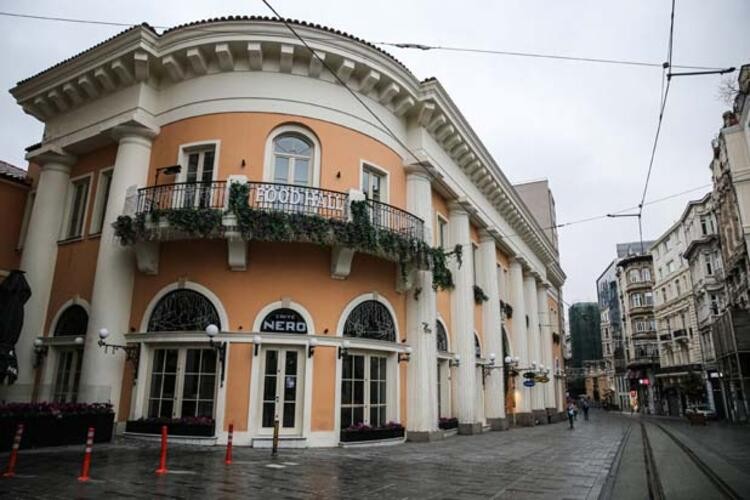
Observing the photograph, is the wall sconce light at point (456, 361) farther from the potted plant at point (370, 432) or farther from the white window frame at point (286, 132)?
the white window frame at point (286, 132)

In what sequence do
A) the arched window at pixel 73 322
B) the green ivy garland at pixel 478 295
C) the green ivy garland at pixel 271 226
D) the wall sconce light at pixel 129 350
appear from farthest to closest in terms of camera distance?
1. the green ivy garland at pixel 478 295
2. the arched window at pixel 73 322
3. the wall sconce light at pixel 129 350
4. the green ivy garland at pixel 271 226

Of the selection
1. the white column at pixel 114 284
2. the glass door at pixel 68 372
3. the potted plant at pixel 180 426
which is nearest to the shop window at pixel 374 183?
the white column at pixel 114 284

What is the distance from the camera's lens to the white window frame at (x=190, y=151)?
46.4ft

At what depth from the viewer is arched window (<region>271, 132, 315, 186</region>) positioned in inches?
563

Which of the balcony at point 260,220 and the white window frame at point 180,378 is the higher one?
the balcony at point 260,220

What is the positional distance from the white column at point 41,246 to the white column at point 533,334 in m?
22.1

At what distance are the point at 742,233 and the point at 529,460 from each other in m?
26.5

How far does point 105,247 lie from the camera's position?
46.9ft

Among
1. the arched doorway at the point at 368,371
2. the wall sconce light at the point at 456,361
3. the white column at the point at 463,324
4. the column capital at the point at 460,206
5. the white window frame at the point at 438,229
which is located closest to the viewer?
the arched doorway at the point at 368,371

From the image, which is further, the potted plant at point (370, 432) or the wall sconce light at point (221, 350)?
the potted plant at point (370, 432)

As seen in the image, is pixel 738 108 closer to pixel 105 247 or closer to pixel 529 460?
Answer: pixel 529 460

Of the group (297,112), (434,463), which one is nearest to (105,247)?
(297,112)

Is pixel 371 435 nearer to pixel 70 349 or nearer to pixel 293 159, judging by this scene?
pixel 293 159

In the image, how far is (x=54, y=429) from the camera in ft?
37.2
